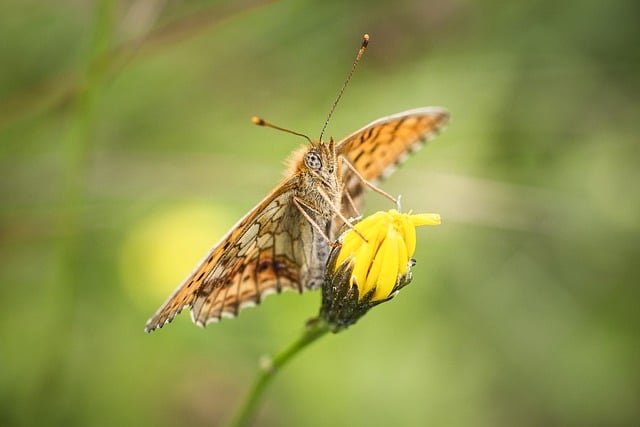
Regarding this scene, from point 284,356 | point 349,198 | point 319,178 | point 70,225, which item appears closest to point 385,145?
point 349,198

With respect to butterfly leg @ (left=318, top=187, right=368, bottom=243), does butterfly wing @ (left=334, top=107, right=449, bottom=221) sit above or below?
above

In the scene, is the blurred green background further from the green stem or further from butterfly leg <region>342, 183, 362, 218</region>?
the green stem

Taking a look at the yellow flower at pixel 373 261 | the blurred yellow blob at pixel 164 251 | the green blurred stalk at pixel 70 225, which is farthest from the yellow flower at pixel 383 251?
the blurred yellow blob at pixel 164 251

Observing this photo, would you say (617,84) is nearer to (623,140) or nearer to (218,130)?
(623,140)

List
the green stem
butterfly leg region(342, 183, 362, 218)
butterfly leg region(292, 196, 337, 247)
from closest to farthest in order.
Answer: the green stem → butterfly leg region(292, 196, 337, 247) → butterfly leg region(342, 183, 362, 218)

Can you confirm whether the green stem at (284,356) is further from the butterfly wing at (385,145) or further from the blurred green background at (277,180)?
the blurred green background at (277,180)

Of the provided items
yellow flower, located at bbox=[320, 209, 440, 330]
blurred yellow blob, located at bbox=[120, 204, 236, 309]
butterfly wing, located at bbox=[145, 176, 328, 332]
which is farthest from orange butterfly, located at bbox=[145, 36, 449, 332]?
blurred yellow blob, located at bbox=[120, 204, 236, 309]
